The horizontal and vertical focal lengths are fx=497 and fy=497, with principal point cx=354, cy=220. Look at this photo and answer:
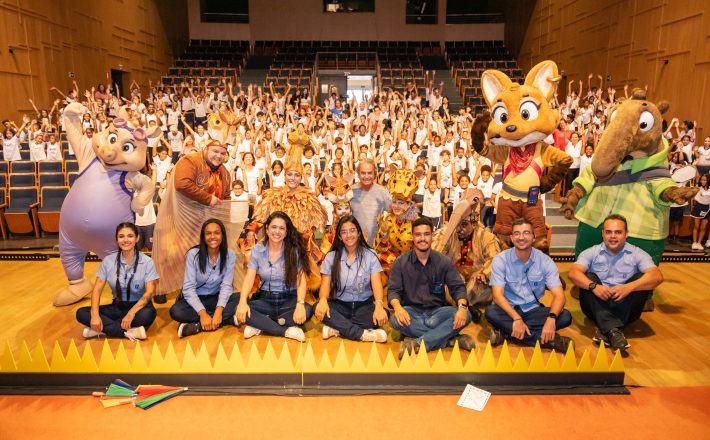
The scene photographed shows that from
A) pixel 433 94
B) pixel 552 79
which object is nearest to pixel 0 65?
pixel 433 94

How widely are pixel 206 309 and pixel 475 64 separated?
13.4m

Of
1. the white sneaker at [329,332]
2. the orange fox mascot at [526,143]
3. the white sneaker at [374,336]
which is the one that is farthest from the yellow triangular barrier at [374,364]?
the orange fox mascot at [526,143]

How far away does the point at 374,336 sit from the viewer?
3264mm

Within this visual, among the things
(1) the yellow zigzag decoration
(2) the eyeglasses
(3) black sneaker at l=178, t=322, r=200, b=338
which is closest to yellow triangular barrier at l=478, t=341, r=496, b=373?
(1) the yellow zigzag decoration

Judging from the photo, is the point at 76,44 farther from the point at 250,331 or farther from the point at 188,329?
the point at 250,331

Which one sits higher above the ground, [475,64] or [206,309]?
[475,64]

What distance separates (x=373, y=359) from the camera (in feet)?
9.12

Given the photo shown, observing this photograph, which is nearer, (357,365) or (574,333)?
(357,365)

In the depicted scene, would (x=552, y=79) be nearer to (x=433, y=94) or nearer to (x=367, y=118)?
(x=367, y=118)

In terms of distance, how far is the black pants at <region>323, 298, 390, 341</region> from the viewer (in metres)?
3.29

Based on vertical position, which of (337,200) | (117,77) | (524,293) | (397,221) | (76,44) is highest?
(76,44)

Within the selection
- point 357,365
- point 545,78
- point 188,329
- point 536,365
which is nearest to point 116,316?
point 188,329

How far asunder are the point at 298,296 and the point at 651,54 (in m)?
8.91

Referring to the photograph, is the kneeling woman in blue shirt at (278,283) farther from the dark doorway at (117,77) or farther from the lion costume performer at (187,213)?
the dark doorway at (117,77)
